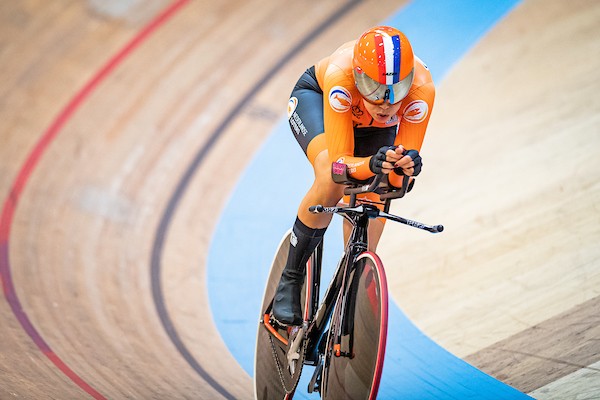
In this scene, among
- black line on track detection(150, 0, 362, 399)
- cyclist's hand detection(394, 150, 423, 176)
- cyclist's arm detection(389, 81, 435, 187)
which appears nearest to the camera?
cyclist's hand detection(394, 150, 423, 176)

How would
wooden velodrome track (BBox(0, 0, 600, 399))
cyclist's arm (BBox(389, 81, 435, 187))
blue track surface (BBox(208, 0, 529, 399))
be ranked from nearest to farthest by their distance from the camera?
→ cyclist's arm (BBox(389, 81, 435, 187))
blue track surface (BBox(208, 0, 529, 399))
wooden velodrome track (BBox(0, 0, 600, 399))

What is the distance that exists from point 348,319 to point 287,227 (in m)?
2.43

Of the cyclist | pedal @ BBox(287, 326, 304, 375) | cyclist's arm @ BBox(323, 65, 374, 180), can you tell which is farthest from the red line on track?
cyclist's arm @ BBox(323, 65, 374, 180)

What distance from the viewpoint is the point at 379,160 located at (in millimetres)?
2756

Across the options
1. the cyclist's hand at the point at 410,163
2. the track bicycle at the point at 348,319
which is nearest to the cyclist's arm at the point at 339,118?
the track bicycle at the point at 348,319

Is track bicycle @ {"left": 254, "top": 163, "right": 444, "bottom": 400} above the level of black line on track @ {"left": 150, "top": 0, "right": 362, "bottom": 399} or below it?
below

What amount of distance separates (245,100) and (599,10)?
263 centimetres

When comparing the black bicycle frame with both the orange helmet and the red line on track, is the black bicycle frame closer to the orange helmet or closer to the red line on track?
the orange helmet

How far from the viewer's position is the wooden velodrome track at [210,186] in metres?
4.16

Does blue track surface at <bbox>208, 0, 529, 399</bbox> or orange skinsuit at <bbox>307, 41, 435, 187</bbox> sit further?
blue track surface at <bbox>208, 0, 529, 399</bbox>

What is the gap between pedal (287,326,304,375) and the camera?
342 cm

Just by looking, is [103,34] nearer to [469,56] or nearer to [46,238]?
[46,238]

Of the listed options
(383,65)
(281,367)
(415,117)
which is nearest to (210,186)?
(281,367)

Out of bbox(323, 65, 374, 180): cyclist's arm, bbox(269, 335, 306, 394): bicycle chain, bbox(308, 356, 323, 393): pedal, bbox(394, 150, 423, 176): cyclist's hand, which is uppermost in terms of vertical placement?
bbox(323, 65, 374, 180): cyclist's arm
